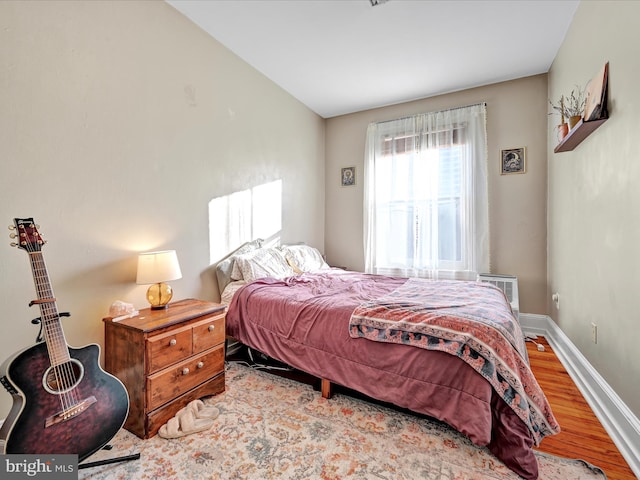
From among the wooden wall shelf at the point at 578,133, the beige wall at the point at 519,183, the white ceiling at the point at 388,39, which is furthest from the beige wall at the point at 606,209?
the beige wall at the point at 519,183

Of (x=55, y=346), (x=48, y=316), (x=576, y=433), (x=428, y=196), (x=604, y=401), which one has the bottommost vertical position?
(x=576, y=433)

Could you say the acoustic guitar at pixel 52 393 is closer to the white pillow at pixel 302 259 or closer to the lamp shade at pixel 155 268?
the lamp shade at pixel 155 268

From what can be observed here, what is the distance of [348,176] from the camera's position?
169 inches

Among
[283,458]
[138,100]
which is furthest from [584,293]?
[138,100]

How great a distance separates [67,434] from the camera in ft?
3.96

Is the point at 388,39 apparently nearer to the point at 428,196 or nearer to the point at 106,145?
the point at 428,196

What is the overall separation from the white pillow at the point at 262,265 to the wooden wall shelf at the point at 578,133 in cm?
253

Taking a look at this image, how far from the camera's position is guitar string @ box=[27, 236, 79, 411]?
1230 millimetres

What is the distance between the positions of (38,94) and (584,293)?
12.1 feet

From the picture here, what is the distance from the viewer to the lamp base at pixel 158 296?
6.39 ft

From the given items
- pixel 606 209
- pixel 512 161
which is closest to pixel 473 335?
pixel 606 209

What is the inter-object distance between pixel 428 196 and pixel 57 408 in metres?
3.67

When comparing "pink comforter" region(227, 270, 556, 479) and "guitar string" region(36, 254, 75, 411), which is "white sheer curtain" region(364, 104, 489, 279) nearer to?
"pink comforter" region(227, 270, 556, 479)

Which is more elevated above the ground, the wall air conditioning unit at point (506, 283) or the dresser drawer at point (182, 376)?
the wall air conditioning unit at point (506, 283)
